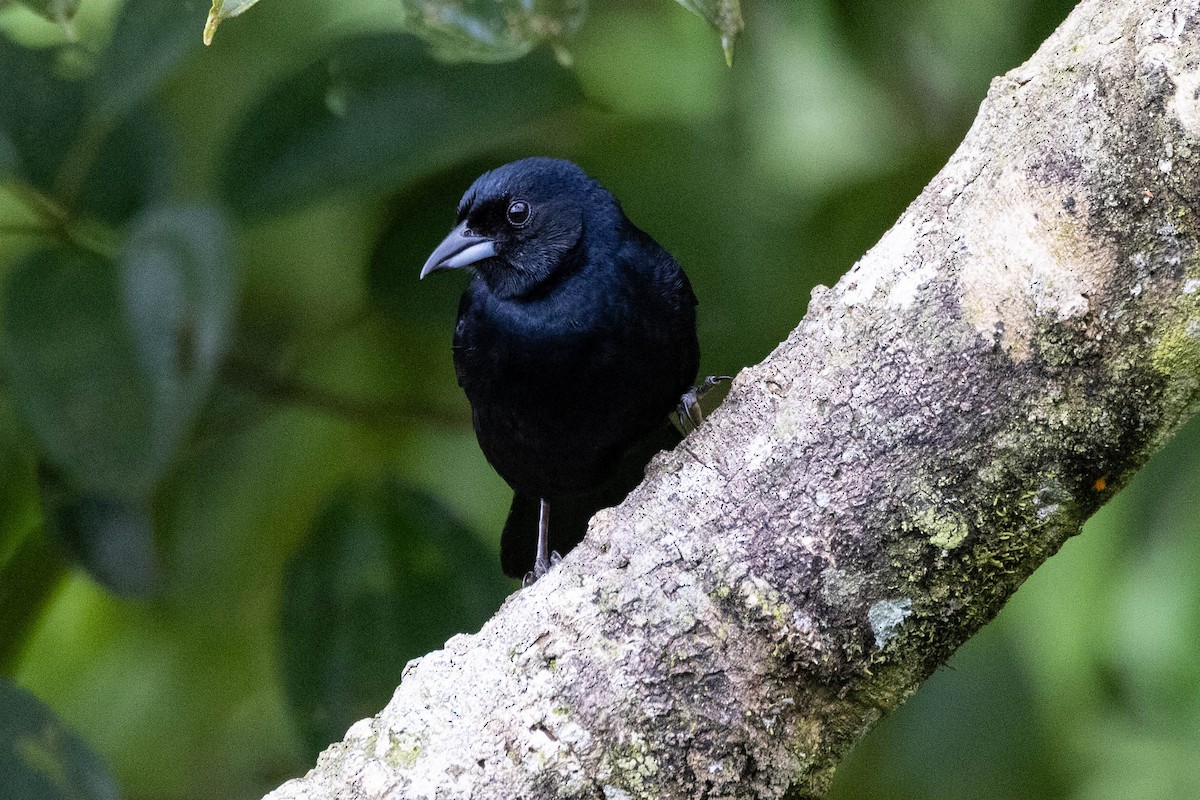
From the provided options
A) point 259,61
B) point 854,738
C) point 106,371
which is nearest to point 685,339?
point 854,738

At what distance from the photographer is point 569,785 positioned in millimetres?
1490

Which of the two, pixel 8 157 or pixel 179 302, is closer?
pixel 179 302

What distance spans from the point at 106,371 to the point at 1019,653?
2.09 metres

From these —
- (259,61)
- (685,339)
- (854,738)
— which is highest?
(259,61)

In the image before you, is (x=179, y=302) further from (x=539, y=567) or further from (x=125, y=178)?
(x=539, y=567)

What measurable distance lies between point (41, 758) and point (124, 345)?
82 centimetres

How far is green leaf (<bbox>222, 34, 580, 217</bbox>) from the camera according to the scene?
2.62 m

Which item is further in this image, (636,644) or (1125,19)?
(636,644)

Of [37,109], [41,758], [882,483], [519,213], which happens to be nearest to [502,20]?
[519,213]

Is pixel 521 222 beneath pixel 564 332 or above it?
above

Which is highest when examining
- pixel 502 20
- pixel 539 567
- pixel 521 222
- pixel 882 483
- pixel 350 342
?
pixel 350 342

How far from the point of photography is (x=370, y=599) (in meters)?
2.77

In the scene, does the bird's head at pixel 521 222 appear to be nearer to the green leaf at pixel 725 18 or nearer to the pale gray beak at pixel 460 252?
the pale gray beak at pixel 460 252

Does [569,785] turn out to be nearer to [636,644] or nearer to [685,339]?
[636,644]
